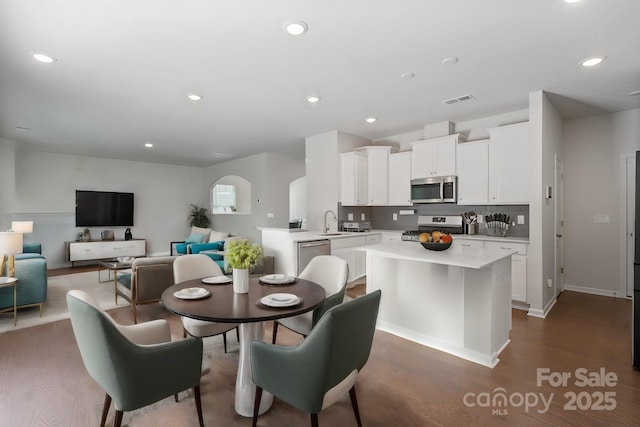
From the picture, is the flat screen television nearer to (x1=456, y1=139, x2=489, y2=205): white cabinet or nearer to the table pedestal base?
the table pedestal base

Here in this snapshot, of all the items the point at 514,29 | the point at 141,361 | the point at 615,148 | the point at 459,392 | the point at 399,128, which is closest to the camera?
the point at 141,361

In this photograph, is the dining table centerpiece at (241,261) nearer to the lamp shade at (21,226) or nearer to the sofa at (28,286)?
the sofa at (28,286)

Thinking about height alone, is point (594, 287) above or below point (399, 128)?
below

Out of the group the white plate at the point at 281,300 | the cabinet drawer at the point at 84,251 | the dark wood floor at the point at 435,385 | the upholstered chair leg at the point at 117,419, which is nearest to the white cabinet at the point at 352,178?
the dark wood floor at the point at 435,385

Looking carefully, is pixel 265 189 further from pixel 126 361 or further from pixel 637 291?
pixel 637 291

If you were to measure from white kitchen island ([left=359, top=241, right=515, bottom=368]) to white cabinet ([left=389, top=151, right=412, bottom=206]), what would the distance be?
2121 mm

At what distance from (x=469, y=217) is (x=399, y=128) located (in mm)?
1862

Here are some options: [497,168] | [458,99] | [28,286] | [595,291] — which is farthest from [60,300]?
[595,291]


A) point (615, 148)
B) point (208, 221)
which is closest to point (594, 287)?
point (615, 148)

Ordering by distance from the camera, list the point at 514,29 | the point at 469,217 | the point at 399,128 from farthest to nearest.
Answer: the point at 399,128 < the point at 469,217 < the point at 514,29

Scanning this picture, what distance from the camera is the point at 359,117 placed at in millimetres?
4750

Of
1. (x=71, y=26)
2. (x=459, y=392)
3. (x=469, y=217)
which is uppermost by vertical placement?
(x=71, y=26)

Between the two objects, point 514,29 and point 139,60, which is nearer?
point 514,29

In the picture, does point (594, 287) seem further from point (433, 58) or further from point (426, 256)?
point (433, 58)
